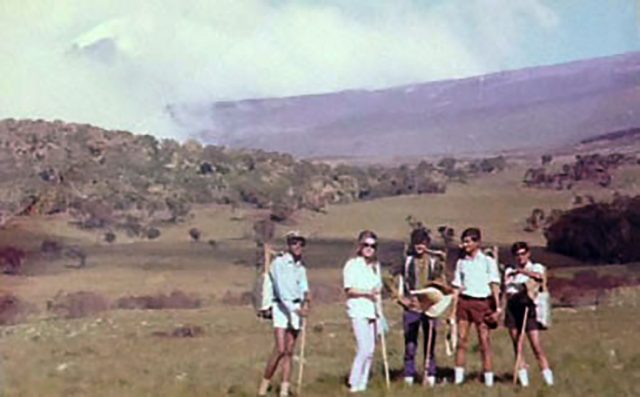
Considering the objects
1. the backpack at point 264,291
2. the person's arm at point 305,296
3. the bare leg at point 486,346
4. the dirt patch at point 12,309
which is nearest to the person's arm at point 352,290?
the person's arm at point 305,296

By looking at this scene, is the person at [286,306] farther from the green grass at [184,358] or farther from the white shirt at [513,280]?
the white shirt at [513,280]

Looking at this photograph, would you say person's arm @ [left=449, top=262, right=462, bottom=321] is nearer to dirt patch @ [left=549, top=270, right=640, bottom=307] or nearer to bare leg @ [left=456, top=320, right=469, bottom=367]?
bare leg @ [left=456, top=320, right=469, bottom=367]

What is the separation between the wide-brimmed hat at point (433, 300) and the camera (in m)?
4.46

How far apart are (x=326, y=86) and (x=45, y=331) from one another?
4.10 ft

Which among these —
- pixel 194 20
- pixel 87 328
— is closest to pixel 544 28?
pixel 194 20

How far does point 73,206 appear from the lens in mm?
4418

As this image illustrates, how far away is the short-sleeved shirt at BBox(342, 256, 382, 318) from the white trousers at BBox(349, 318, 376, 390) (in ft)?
0.09

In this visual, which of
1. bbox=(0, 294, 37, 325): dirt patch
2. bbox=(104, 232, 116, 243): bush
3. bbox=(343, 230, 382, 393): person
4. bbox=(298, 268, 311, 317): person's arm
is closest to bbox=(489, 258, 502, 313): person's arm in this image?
bbox=(343, 230, 382, 393): person

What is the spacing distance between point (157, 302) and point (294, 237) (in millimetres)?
503

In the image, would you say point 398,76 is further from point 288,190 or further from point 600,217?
point 600,217

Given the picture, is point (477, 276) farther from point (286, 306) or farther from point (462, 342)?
point (286, 306)

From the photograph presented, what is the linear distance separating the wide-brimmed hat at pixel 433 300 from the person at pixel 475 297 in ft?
0.11

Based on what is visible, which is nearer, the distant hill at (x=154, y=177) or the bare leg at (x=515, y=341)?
the distant hill at (x=154, y=177)

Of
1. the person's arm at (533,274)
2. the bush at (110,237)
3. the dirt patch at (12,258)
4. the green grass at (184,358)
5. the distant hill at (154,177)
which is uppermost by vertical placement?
the distant hill at (154,177)
